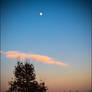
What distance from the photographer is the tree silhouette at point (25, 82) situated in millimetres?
19913

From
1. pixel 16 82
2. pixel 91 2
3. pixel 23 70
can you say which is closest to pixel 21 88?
pixel 16 82

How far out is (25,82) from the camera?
20172 mm

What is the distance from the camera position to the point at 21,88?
19859mm

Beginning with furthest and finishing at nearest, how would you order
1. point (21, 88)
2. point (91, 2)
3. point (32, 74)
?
point (32, 74)
point (21, 88)
point (91, 2)

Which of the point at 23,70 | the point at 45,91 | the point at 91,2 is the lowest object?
the point at 45,91

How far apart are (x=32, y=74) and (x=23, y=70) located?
140 centimetres

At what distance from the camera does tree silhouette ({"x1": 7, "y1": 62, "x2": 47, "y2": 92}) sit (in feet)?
65.3

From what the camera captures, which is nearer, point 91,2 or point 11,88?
point 91,2

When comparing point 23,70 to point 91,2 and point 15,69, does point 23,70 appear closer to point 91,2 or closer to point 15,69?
point 15,69

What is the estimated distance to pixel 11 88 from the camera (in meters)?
20.5

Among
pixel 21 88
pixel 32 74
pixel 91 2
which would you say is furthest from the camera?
pixel 32 74

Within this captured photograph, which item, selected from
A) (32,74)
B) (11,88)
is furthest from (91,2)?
(11,88)

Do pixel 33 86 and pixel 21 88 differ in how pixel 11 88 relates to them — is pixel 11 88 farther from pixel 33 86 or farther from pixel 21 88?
pixel 33 86

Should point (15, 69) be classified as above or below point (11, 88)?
above
